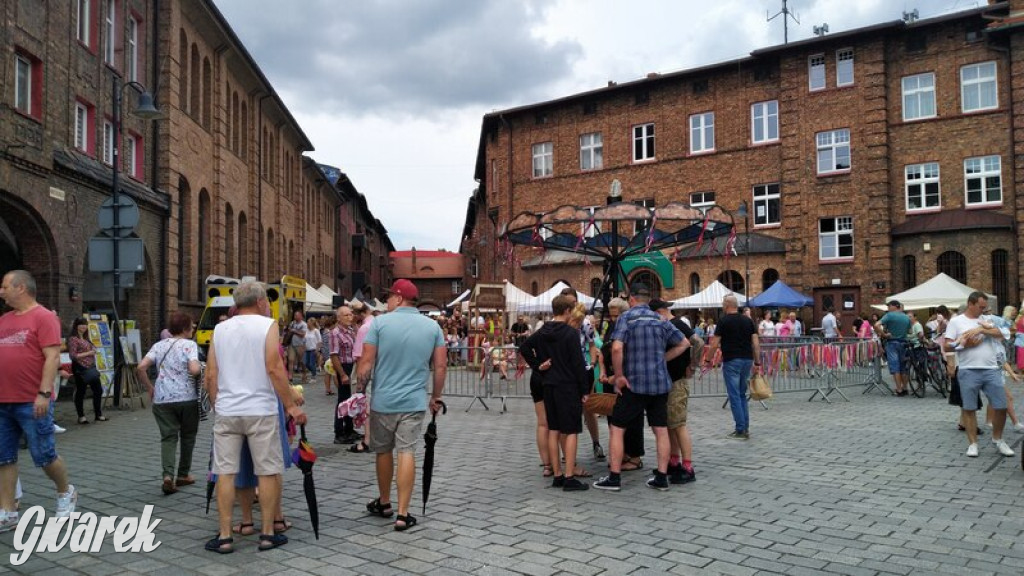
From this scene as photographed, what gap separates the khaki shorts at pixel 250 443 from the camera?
539 cm

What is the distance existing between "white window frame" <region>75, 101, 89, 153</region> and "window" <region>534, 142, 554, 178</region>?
83.0 feet

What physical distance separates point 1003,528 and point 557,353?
3.85 metres

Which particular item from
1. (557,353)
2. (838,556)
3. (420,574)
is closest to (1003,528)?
(838,556)

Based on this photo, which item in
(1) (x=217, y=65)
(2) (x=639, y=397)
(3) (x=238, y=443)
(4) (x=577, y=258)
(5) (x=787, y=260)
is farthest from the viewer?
(4) (x=577, y=258)

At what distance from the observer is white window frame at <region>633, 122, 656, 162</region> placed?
37531 millimetres

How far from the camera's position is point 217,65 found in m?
27.8

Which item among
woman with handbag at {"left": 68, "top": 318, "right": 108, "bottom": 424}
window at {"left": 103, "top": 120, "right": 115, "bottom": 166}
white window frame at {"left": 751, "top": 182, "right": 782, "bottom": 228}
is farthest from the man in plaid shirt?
white window frame at {"left": 751, "top": 182, "right": 782, "bottom": 228}

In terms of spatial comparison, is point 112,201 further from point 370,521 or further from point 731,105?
point 731,105

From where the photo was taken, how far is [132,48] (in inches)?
841

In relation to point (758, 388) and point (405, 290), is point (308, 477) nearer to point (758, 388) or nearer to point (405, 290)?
point (405, 290)

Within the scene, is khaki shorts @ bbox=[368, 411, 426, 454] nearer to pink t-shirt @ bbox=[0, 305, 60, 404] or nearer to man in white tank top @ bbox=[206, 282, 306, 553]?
man in white tank top @ bbox=[206, 282, 306, 553]

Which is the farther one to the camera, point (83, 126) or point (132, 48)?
point (132, 48)

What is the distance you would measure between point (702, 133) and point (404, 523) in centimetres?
3318

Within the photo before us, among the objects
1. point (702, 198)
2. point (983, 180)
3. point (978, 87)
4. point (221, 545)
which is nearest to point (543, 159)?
point (702, 198)
